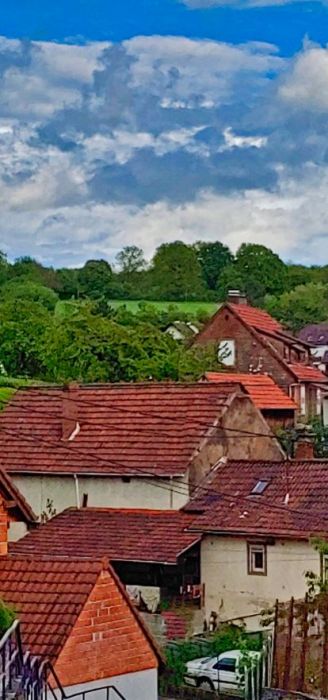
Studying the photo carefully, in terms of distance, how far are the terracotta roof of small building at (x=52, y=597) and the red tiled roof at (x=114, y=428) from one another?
51.2ft

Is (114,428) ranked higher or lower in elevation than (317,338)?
lower

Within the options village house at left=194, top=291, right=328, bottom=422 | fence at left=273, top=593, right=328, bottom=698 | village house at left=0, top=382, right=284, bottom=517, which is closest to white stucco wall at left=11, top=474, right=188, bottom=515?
village house at left=0, top=382, right=284, bottom=517

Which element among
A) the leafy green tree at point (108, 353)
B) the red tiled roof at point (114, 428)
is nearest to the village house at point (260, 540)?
the red tiled roof at point (114, 428)

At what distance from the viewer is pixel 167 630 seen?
108 feet

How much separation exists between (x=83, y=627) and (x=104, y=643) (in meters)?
0.57

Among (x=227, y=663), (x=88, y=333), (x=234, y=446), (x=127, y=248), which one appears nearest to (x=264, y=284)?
(x=127, y=248)

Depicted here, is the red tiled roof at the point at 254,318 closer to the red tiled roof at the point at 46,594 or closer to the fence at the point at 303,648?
the fence at the point at 303,648

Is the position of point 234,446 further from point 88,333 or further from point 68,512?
point 88,333

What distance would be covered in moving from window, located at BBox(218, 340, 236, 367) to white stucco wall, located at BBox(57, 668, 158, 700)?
5258 centimetres

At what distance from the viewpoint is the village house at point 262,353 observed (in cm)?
7138

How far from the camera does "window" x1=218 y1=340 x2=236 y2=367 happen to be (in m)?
73.2

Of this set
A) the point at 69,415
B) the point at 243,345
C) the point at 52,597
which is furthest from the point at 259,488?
the point at 243,345

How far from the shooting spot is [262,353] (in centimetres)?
7181

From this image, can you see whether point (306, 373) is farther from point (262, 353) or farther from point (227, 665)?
point (227, 665)
